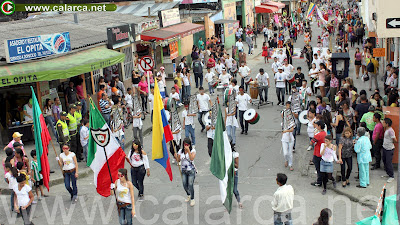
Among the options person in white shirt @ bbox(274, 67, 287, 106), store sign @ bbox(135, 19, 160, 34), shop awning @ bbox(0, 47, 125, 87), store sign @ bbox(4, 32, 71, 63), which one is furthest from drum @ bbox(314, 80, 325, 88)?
store sign @ bbox(4, 32, 71, 63)

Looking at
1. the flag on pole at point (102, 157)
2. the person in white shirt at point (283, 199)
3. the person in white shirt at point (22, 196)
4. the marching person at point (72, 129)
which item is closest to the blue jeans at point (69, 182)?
the flag on pole at point (102, 157)

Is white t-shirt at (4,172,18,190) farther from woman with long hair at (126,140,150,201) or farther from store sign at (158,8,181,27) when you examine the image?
store sign at (158,8,181,27)

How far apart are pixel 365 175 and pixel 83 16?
1752 cm

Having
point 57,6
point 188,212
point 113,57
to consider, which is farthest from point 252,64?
point 188,212

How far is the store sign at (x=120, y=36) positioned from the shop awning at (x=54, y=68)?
5.32ft

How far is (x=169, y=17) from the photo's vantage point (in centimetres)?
2720

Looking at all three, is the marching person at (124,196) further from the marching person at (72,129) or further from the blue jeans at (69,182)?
the marching person at (72,129)

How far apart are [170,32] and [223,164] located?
16.1 meters

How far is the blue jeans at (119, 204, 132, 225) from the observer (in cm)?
905

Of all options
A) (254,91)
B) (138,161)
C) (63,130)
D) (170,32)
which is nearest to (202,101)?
(254,91)

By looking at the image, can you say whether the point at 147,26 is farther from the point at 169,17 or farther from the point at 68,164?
the point at 68,164

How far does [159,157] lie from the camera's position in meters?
10.9

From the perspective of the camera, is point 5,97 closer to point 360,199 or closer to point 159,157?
point 159,157

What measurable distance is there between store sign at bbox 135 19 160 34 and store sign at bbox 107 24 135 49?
113cm
